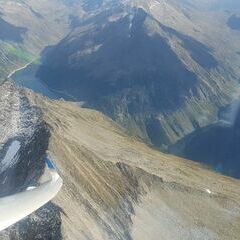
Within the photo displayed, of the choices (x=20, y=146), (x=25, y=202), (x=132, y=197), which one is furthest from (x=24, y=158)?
(x=132, y=197)

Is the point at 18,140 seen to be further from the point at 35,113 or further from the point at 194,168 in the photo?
the point at 194,168

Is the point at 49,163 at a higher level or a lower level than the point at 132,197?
higher

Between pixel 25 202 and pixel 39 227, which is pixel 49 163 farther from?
pixel 25 202

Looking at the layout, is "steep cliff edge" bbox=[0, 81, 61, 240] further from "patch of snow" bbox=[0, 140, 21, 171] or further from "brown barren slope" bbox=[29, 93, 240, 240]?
"brown barren slope" bbox=[29, 93, 240, 240]

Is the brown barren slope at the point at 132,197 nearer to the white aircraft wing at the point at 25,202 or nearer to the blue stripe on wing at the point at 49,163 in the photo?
the blue stripe on wing at the point at 49,163

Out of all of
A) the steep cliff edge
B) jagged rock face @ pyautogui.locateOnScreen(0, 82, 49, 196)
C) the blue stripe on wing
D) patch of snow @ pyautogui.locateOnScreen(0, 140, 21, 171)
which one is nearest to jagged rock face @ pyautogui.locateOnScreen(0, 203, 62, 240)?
the steep cliff edge
